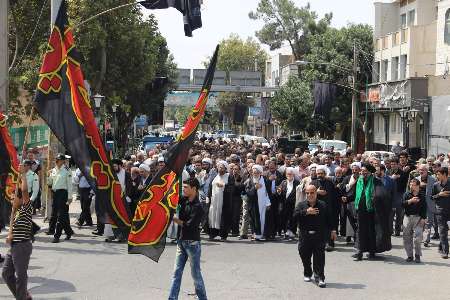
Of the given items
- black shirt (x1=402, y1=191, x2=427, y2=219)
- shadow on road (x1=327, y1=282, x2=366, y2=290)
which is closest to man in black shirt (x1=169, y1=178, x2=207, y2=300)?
shadow on road (x1=327, y1=282, x2=366, y2=290)

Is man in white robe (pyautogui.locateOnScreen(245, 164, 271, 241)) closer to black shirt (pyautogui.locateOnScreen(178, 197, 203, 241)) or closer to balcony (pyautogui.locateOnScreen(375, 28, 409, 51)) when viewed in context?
black shirt (pyautogui.locateOnScreen(178, 197, 203, 241))

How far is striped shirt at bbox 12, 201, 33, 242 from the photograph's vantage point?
9.39 metres

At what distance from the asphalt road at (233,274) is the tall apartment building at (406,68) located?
20031 mm

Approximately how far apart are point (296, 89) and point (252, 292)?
44.0m

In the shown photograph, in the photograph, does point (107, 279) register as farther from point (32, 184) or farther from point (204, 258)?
point (32, 184)

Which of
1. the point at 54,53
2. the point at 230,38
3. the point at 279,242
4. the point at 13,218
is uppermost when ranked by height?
the point at 230,38

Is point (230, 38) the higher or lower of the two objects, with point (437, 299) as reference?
higher

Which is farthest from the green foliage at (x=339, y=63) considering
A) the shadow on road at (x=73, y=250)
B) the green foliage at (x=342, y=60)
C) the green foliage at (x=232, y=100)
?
the green foliage at (x=232, y=100)

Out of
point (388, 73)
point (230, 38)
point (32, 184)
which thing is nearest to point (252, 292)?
point (32, 184)

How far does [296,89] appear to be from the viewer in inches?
2146

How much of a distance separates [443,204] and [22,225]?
8.57 meters

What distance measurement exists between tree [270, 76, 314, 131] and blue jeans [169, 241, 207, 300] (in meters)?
44.1

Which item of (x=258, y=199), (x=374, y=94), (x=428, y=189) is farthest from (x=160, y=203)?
(x=374, y=94)

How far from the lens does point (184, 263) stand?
31.9ft
